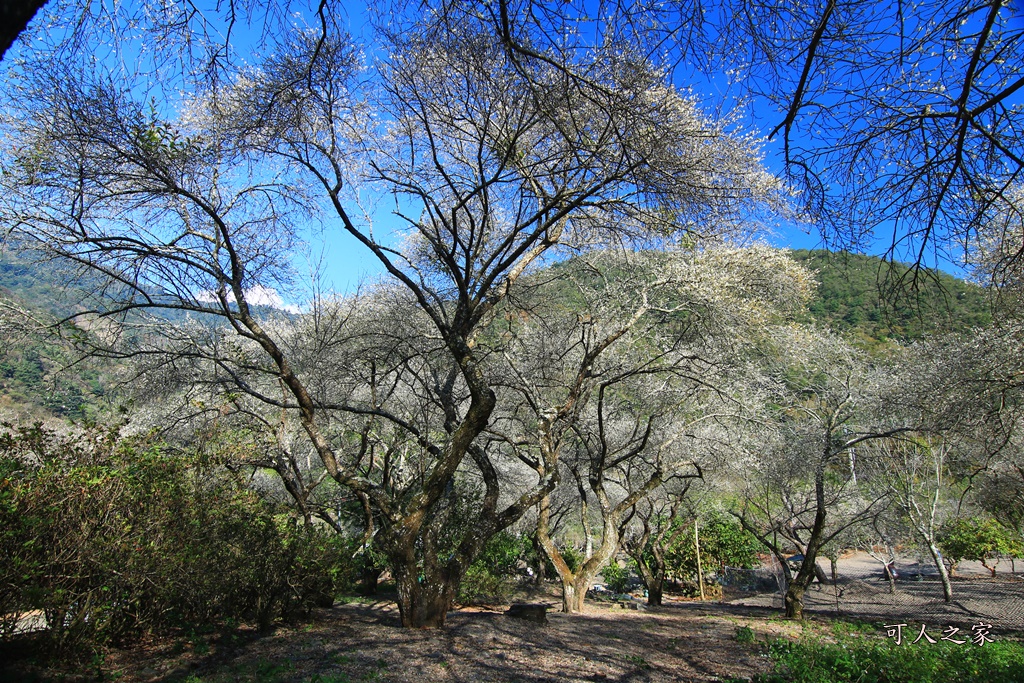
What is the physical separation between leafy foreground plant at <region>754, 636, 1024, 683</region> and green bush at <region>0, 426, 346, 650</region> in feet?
16.5

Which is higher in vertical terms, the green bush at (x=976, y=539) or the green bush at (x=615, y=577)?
the green bush at (x=976, y=539)

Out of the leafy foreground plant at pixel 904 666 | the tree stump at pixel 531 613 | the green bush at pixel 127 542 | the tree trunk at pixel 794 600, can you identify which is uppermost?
the green bush at pixel 127 542

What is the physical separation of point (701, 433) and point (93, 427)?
36.6ft

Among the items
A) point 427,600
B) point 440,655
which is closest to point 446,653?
point 440,655

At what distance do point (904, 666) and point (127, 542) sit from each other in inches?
238

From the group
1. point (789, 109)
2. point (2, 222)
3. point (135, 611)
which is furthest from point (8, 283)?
point (789, 109)

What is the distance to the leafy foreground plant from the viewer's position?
380cm

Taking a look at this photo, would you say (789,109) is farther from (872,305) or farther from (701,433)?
(701,433)

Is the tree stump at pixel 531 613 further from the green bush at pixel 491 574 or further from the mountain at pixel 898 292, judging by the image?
the mountain at pixel 898 292

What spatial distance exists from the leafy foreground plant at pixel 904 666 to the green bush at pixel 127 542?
5034 mm

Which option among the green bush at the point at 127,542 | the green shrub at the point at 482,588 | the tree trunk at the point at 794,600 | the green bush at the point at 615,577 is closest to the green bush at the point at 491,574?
the green shrub at the point at 482,588

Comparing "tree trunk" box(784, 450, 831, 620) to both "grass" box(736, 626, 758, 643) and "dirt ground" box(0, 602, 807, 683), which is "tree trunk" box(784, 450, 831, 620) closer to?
"dirt ground" box(0, 602, 807, 683)

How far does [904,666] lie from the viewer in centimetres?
413

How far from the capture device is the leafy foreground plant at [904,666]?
3.80 m
